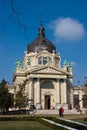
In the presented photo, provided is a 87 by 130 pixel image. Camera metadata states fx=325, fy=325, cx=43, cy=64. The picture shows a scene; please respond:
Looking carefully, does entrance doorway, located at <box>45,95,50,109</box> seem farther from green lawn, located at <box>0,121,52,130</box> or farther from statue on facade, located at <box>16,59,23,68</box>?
green lawn, located at <box>0,121,52,130</box>

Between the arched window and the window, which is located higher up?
the window

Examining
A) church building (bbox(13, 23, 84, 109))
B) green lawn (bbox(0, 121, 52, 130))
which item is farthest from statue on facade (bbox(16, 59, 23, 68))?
green lawn (bbox(0, 121, 52, 130))

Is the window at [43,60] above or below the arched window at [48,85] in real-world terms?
above

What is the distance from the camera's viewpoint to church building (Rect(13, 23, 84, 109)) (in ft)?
269

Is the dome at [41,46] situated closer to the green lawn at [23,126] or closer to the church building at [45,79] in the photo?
the church building at [45,79]

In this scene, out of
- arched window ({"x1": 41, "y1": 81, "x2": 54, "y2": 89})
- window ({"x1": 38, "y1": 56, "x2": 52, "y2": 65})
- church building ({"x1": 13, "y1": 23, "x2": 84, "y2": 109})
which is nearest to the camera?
church building ({"x1": 13, "y1": 23, "x2": 84, "y2": 109})

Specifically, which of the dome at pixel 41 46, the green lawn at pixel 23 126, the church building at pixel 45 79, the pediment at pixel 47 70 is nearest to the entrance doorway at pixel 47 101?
the church building at pixel 45 79

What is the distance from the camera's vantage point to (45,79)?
8319 cm

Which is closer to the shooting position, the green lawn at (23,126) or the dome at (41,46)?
the green lawn at (23,126)

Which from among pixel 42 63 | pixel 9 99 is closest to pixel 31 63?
pixel 42 63

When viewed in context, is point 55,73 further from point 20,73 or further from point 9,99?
point 9,99

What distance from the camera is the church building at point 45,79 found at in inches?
3231

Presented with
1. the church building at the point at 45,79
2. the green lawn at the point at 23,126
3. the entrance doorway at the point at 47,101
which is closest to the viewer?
the green lawn at the point at 23,126

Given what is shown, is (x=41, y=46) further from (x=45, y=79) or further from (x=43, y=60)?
(x=45, y=79)
